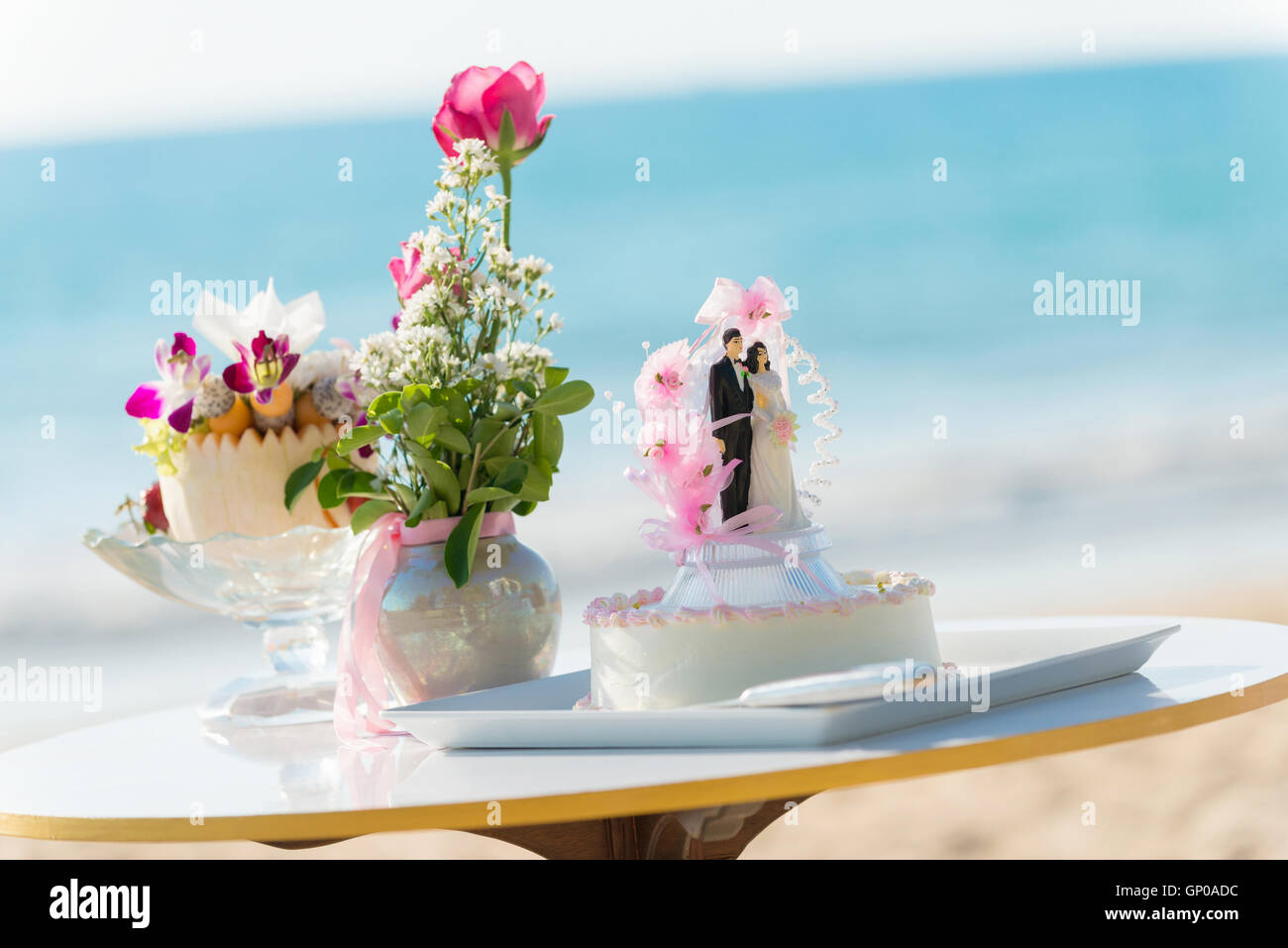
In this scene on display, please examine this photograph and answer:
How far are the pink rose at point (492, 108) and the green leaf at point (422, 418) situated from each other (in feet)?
1.12

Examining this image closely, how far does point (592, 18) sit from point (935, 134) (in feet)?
8.65

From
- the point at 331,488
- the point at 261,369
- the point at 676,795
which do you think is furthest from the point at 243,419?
the point at 676,795

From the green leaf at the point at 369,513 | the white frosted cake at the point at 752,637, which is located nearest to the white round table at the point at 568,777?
the white frosted cake at the point at 752,637

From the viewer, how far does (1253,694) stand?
3.02ft

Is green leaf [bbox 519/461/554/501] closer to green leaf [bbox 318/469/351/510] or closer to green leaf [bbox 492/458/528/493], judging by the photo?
green leaf [bbox 492/458/528/493]

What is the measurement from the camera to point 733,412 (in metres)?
1.13

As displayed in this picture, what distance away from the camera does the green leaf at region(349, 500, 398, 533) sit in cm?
126

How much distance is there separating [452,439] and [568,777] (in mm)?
461

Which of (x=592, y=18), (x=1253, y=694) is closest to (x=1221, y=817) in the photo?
(x=1253, y=694)

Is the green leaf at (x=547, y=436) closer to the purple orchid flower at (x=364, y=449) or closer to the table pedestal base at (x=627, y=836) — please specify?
the purple orchid flower at (x=364, y=449)

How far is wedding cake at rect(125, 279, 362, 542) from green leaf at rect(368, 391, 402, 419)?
0.25 ft

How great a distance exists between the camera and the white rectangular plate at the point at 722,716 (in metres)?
0.87

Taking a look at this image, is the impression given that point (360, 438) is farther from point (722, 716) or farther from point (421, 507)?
point (722, 716)
